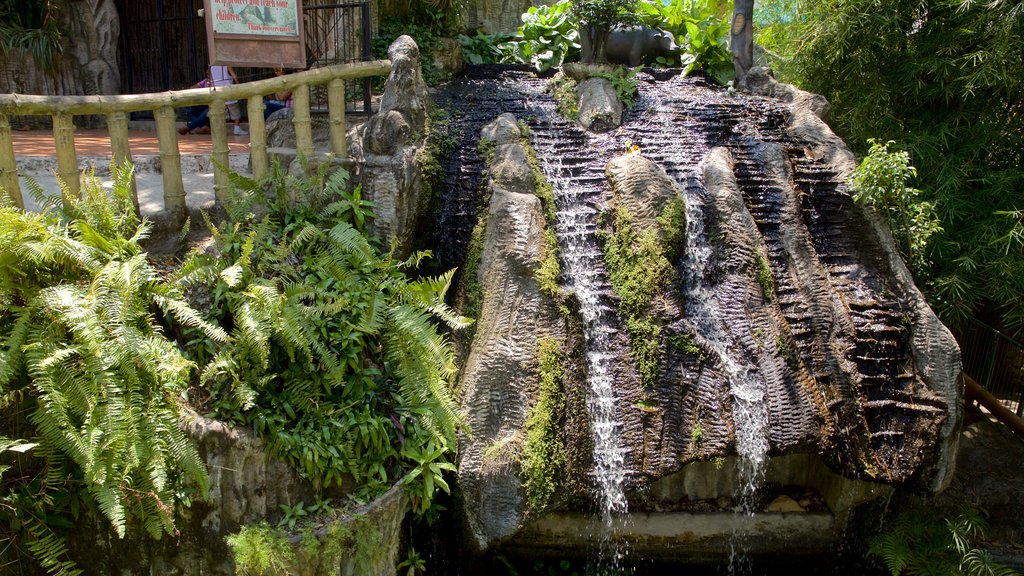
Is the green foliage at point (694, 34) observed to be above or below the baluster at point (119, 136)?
above

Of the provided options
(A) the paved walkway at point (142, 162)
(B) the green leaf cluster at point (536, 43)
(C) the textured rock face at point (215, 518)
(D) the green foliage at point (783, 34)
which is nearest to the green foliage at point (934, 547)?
(C) the textured rock face at point (215, 518)

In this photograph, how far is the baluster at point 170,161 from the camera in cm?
545

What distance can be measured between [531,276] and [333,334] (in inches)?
59.3

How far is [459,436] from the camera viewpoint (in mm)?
5008

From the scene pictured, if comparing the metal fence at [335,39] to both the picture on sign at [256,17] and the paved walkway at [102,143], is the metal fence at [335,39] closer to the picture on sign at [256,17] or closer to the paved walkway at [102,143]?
the paved walkway at [102,143]

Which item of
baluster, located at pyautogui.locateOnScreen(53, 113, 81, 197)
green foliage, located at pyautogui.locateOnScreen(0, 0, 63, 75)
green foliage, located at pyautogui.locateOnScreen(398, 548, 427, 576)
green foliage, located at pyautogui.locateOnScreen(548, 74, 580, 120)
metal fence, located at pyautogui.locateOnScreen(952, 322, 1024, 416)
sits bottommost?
green foliage, located at pyautogui.locateOnScreen(398, 548, 427, 576)

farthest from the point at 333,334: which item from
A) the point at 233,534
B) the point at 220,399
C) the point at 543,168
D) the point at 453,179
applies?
the point at 543,168

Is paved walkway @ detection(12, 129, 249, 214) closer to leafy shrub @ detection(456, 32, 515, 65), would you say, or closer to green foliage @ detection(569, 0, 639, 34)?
leafy shrub @ detection(456, 32, 515, 65)

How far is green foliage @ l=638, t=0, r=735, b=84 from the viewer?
10.1m

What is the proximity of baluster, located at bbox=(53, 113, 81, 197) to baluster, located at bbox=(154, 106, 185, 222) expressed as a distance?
57 cm

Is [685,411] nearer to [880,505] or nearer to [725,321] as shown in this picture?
[725,321]

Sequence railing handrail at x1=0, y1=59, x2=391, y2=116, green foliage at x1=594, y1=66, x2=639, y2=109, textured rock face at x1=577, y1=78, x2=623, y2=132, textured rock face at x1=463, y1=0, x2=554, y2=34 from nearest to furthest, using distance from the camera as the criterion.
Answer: railing handrail at x1=0, y1=59, x2=391, y2=116 → textured rock face at x1=577, y1=78, x2=623, y2=132 → green foliage at x1=594, y1=66, x2=639, y2=109 → textured rock face at x1=463, y1=0, x2=554, y2=34

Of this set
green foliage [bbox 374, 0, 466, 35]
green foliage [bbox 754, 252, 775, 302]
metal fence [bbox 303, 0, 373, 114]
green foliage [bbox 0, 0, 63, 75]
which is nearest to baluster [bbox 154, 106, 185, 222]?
metal fence [bbox 303, 0, 373, 114]

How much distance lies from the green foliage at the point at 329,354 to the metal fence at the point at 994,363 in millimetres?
5811
